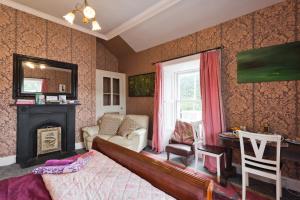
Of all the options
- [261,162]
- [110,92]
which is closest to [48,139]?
[110,92]

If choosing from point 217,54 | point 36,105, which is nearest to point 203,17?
point 217,54

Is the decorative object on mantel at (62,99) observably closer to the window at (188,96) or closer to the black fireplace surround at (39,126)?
the black fireplace surround at (39,126)

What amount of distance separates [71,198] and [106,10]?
3392 millimetres

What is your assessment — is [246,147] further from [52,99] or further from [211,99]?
[52,99]

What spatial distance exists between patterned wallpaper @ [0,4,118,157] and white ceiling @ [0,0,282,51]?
0.71 ft

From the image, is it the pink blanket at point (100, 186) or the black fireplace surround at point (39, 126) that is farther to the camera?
the black fireplace surround at point (39, 126)

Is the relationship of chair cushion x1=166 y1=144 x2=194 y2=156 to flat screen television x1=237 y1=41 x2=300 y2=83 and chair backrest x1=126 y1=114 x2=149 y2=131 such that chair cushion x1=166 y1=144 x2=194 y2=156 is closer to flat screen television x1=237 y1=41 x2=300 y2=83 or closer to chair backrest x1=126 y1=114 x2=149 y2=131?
chair backrest x1=126 y1=114 x2=149 y2=131

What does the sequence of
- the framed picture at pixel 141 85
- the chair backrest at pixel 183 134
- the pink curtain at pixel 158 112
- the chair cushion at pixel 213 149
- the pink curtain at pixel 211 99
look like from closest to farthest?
1. the chair cushion at pixel 213 149
2. the pink curtain at pixel 211 99
3. the chair backrest at pixel 183 134
4. the pink curtain at pixel 158 112
5. the framed picture at pixel 141 85

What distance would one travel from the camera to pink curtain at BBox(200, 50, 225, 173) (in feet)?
9.40

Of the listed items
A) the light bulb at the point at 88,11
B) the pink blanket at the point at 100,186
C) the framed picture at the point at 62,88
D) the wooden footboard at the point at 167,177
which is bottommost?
the pink blanket at the point at 100,186

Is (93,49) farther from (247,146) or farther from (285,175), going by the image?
(285,175)

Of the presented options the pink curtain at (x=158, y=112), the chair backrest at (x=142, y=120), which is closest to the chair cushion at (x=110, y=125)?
the chair backrest at (x=142, y=120)

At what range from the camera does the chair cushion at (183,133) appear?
348 cm

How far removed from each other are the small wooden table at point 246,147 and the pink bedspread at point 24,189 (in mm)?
2286
